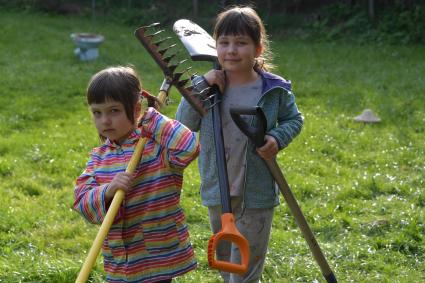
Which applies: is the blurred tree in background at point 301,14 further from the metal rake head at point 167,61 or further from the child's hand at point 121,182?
the child's hand at point 121,182

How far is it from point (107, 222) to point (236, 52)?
94 centimetres

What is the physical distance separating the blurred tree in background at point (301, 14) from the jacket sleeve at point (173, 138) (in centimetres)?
964

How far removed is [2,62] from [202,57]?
707 centimetres

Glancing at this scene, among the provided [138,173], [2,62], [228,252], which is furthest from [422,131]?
[2,62]

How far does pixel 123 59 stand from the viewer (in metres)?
10.2

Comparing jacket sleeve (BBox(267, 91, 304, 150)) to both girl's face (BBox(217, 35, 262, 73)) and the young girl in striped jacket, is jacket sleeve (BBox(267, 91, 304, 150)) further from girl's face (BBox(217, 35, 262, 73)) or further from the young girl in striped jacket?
the young girl in striped jacket

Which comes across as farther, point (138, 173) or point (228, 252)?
point (228, 252)

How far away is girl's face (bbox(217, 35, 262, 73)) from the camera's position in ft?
9.73

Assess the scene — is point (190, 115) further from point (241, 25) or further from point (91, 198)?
point (91, 198)

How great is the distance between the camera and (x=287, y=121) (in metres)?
3.08

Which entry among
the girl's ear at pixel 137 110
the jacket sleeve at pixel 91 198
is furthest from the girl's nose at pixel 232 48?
the jacket sleeve at pixel 91 198

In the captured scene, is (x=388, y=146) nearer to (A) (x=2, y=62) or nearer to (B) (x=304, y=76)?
(B) (x=304, y=76)

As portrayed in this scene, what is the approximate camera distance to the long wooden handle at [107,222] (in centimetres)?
232

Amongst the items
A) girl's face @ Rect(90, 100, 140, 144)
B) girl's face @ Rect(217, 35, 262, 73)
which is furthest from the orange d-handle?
girl's face @ Rect(217, 35, 262, 73)
